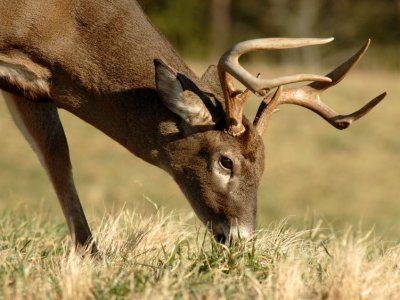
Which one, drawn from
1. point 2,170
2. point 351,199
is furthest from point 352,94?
point 2,170

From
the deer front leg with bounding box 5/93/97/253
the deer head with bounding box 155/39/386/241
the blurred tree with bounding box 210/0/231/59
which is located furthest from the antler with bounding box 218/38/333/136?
the blurred tree with bounding box 210/0/231/59

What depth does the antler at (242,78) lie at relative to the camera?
668cm

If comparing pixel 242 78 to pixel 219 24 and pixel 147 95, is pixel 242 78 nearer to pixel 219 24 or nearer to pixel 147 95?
pixel 147 95

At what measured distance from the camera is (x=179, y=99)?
23.3 feet

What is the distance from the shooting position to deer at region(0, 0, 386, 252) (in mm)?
7148

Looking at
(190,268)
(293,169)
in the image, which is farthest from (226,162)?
(293,169)

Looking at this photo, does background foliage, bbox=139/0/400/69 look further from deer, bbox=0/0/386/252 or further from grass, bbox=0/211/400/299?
grass, bbox=0/211/400/299

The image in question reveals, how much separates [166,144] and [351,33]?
3661 cm

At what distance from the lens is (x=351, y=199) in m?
19.7

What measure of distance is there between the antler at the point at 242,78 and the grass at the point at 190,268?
0.77m

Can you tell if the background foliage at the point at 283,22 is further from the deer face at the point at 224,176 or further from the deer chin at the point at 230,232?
the deer chin at the point at 230,232

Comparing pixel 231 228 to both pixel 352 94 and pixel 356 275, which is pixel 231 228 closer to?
pixel 356 275

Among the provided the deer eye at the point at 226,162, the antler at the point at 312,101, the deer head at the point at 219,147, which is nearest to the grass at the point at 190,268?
the deer head at the point at 219,147

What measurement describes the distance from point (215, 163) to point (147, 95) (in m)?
0.64
